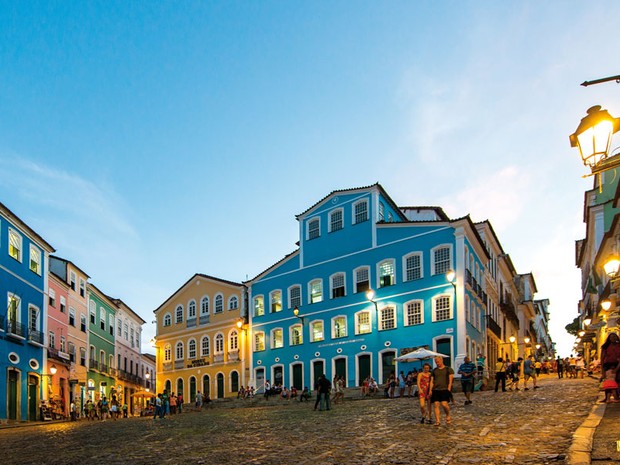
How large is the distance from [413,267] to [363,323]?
16.2 ft

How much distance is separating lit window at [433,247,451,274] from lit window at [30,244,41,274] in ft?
76.3

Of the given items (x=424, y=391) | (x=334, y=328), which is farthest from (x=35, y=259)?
(x=424, y=391)

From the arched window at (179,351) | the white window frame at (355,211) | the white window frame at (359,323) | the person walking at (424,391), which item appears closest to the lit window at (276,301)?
the white window frame at (359,323)

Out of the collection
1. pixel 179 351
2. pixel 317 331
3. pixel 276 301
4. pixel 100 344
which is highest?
pixel 276 301

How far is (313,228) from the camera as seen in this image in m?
45.6

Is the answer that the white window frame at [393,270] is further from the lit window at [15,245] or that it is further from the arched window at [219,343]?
the lit window at [15,245]

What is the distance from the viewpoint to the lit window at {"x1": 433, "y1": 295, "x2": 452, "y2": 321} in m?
37.0

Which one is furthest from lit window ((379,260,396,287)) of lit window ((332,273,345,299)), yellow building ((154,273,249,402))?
yellow building ((154,273,249,402))

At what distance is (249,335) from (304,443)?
3705cm

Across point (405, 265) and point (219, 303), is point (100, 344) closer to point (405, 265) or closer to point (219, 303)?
point (219, 303)

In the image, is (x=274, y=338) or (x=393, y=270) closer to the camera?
(x=393, y=270)

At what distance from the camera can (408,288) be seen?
128 ft

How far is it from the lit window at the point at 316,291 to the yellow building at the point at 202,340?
6.95 metres

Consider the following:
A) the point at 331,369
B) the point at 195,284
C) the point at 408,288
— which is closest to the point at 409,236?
the point at 408,288
